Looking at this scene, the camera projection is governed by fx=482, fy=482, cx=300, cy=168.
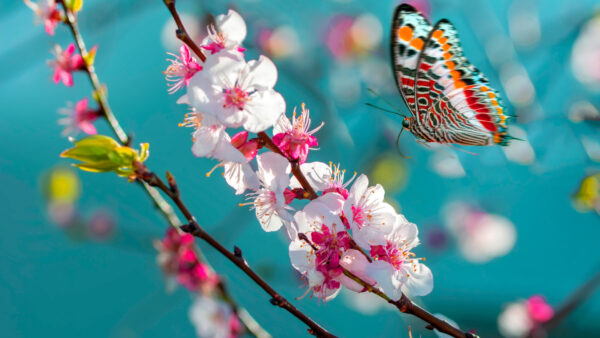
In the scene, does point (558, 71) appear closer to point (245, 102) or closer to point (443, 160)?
point (443, 160)

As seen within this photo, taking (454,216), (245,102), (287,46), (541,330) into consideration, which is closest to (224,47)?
(245,102)

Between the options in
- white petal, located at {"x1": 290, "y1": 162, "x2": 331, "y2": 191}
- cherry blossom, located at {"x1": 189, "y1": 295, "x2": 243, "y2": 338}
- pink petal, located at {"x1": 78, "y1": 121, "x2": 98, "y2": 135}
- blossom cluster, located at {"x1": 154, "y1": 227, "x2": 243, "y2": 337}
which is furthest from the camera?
cherry blossom, located at {"x1": 189, "y1": 295, "x2": 243, "y2": 338}

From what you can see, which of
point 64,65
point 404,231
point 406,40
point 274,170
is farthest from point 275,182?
point 64,65

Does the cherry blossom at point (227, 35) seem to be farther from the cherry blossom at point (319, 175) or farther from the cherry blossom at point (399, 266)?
the cherry blossom at point (399, 266)

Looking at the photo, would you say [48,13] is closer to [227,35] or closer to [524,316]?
[227,35]

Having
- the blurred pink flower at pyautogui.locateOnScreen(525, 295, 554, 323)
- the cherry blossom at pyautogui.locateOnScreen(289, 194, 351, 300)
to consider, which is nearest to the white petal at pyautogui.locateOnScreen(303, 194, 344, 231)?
the cherry blossom at pyautogui.locateOnScreen(289, 194, 351, 300)

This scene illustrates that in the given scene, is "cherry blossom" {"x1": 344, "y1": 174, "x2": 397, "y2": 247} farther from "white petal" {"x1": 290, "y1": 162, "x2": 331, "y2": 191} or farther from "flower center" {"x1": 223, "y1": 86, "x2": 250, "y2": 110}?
"flower center" {"x1": 223, "y1": 86, "x2": 250, "y2": 110}
